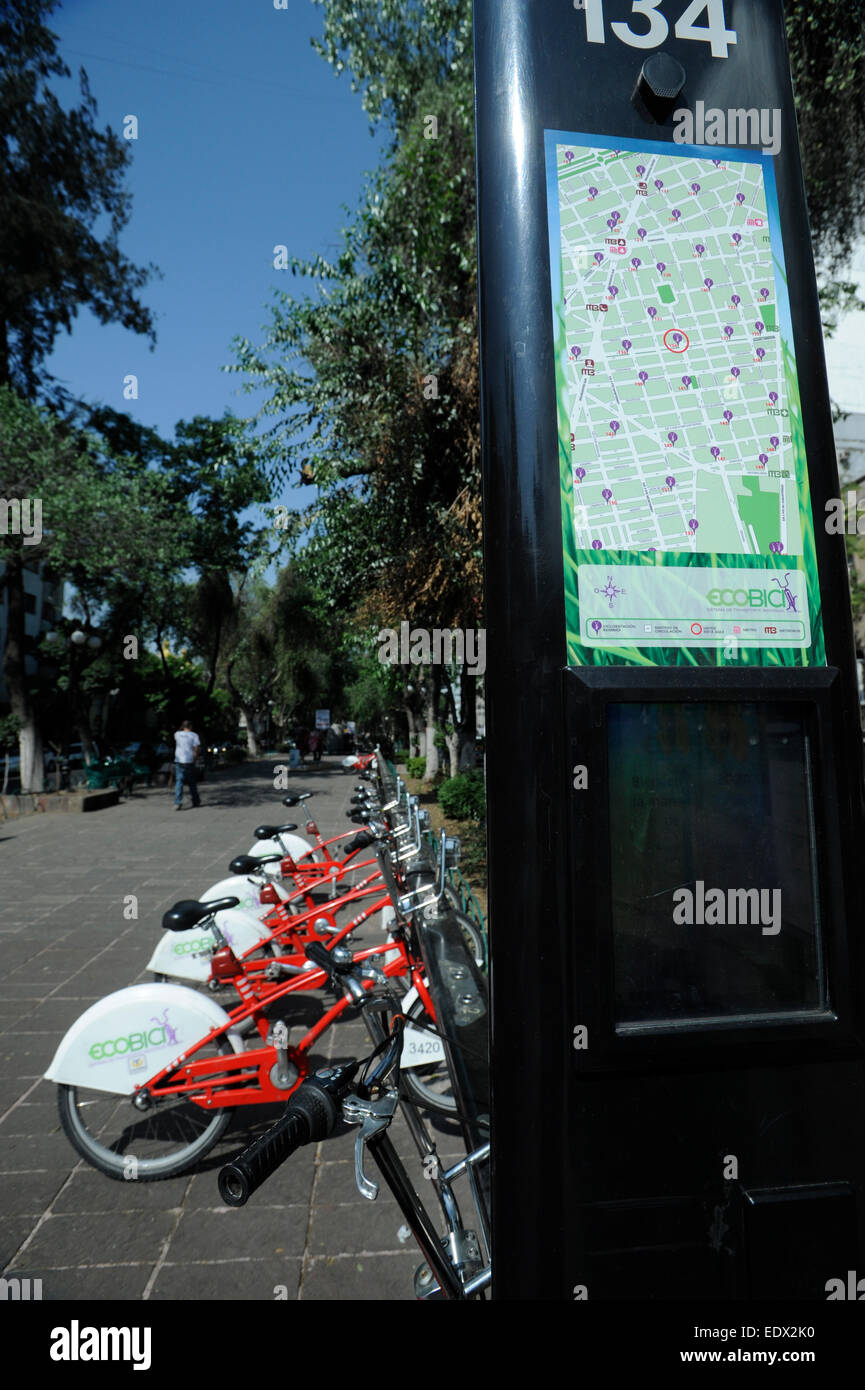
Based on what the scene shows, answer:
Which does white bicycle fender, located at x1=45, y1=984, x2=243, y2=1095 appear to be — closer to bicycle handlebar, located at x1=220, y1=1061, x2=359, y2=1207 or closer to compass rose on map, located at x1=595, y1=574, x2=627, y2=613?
bicycle handlebar, located at x1=220, y1=1061, x2=359, y2=1207

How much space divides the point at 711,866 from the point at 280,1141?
748 millimetres

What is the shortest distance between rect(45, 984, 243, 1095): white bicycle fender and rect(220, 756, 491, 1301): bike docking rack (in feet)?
3.35

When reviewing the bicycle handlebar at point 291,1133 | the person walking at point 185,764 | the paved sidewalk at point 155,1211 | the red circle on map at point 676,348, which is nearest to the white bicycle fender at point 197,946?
the paved sidewalk at point 155,1211

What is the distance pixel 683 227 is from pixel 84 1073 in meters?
3.45

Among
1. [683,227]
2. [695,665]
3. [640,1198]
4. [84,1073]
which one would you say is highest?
[683,227]

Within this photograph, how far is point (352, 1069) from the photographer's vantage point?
1.27 m

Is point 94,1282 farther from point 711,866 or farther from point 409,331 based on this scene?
point 409,331

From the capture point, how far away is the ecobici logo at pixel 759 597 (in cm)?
136

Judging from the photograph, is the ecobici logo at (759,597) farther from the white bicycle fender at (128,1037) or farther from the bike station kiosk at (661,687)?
the white bicycle fender at (128,1037)

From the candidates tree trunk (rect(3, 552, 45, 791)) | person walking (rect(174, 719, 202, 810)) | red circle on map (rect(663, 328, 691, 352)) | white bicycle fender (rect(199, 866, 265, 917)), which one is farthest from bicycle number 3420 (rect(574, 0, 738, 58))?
tree trunk (rect(3, 552, 45, 791))

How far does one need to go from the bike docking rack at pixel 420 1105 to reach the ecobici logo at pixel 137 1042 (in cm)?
108

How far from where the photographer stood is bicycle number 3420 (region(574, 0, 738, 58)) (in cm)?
147
